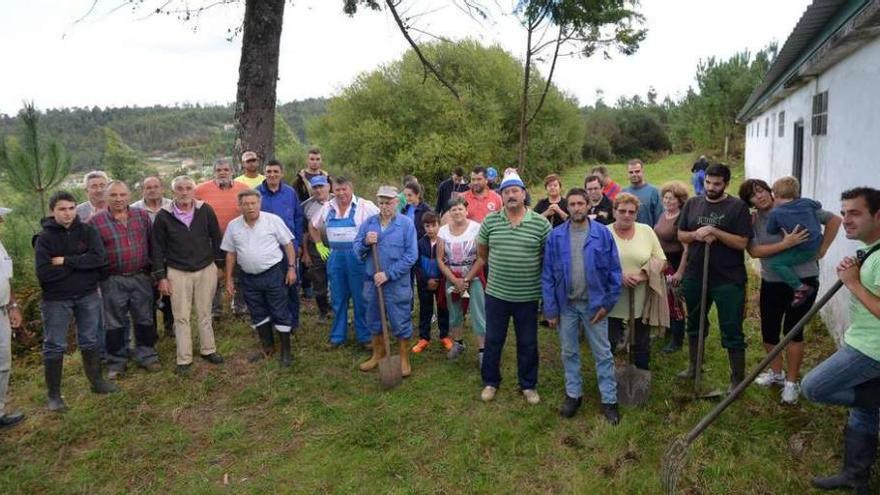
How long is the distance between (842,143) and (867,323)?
3366mm

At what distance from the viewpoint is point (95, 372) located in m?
4.88

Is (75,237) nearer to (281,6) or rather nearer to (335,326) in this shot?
(335,326)

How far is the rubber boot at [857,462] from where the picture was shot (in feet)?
10.4

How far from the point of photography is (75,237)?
4570mm

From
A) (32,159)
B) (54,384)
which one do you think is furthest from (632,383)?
(32,159)

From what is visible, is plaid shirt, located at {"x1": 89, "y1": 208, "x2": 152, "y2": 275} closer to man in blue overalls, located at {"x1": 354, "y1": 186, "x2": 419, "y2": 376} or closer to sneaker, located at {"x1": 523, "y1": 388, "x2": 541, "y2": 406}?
man in blue overalls, located at {"x1": 354, "y1": 186, "x2": 419, "y2": 376}

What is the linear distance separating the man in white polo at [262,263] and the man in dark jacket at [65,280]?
1.10m

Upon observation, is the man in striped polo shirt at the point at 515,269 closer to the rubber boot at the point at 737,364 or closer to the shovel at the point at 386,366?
the shovel at the point at 386,366

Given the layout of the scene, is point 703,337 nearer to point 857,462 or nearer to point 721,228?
point 721,228

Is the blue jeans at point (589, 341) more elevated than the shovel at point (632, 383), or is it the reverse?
the blue jeans at point (589, 341)

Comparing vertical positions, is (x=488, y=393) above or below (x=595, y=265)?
below

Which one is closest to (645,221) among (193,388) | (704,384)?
(704,384)

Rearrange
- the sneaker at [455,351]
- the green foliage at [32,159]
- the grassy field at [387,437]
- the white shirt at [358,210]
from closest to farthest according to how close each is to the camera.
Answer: the grassy field at [387,437] < the white shirt at [358,210] < the sneaker at [455,351] < the green foliage at [32,159]

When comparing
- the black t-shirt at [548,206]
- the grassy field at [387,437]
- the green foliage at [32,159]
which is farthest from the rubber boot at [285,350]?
Result: the green foliage at [32,159]
